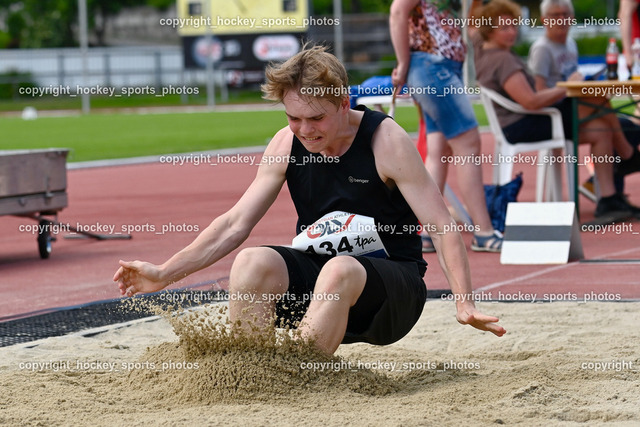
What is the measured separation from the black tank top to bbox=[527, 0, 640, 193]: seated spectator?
19.7 ft

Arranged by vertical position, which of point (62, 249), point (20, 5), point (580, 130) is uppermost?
point (20, 5)

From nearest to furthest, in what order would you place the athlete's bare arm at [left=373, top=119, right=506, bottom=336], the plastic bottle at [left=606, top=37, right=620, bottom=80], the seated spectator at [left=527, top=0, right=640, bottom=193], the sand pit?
the sand pit < the athlete's bare arm at [left=373, top=119, right=506, bottom=336] < the plastic bottle at [left=606, top=37, right=620, bottom=80] < the seated spectator at [left=527, top=0, right=640, bottom=193]

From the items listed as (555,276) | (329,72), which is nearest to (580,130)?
(555,276)

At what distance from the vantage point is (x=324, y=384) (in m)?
4.34

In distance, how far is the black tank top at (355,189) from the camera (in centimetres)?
453

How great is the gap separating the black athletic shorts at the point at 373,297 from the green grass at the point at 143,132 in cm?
1444

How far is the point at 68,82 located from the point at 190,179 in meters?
32.4

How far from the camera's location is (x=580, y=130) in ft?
33.6

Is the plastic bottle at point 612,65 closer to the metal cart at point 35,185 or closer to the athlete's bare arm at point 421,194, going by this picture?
the metal cart at point 35,185

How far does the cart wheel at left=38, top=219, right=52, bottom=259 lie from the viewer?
8.71 m

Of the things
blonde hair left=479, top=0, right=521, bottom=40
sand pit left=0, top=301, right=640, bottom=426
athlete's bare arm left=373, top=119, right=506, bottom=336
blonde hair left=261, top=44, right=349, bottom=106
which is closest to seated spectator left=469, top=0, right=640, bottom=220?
blonde hair left=479, top=0, right=521, bottom=40

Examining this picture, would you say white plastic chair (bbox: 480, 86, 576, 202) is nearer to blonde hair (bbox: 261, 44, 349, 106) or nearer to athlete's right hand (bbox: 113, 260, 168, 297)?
blonde hair (bbox: 261, 44, 349, 106)

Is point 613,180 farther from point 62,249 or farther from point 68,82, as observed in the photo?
point 68,82

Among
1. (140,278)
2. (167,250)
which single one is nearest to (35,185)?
(167,250)
